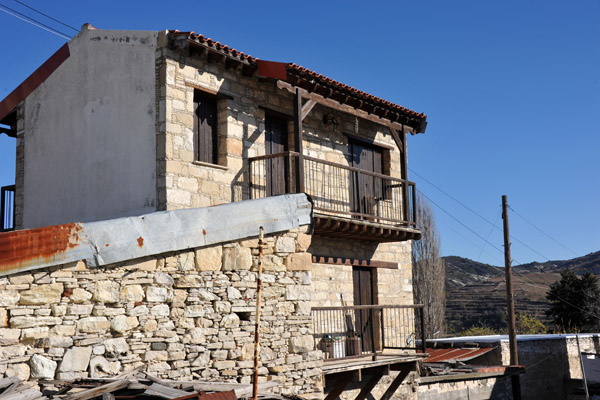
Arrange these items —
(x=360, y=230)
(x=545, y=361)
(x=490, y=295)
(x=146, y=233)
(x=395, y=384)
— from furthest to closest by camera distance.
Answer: (x=490, y=295) < (x=545, y=361) < (x=395, y=384) < (x=360, y=230) < (x=146, y=233)

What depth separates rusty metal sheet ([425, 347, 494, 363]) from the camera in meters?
16.6

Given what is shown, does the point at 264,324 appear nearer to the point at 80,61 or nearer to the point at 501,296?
the point at 80,61

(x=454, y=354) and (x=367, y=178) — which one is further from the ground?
(x=367, y=178)

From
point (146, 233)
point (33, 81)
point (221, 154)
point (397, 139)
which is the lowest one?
point (146, 233)

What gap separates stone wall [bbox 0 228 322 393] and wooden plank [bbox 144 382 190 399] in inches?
31.2

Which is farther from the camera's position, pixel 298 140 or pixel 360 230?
pixel 360 230

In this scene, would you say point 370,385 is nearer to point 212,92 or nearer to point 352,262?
point 352,262

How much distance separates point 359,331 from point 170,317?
6.07 m

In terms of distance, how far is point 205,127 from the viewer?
11.0m

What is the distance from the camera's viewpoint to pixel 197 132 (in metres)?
10.9

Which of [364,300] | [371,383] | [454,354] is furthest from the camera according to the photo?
[454,354]

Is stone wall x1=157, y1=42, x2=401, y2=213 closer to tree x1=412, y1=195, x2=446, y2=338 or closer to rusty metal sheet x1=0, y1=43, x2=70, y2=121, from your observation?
rusty metal sheet x1=0, y1=43, x2=70, y2=121

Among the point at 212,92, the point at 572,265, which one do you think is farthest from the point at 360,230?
the point at 572,265

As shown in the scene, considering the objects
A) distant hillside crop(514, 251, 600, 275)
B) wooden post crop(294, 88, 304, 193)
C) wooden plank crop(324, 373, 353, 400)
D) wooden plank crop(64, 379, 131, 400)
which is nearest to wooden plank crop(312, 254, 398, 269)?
wooden post crop(294, 88, 304, 193)
